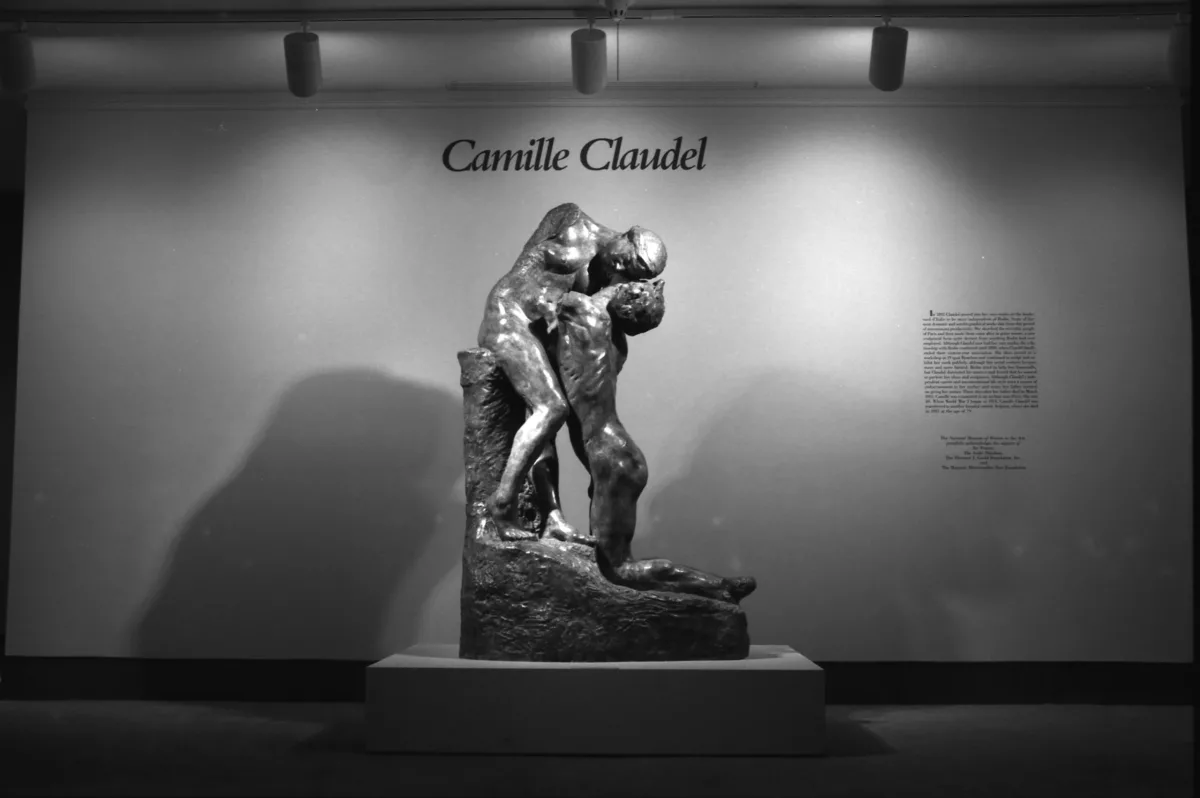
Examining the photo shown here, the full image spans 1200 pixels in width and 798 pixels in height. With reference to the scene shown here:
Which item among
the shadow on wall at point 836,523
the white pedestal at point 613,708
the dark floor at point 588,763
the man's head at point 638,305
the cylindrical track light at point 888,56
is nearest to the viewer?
the dark floor at point 588,763

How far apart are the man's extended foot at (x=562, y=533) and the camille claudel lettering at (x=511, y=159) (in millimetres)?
2344

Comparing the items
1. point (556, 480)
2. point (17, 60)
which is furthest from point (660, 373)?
point (17, 60)

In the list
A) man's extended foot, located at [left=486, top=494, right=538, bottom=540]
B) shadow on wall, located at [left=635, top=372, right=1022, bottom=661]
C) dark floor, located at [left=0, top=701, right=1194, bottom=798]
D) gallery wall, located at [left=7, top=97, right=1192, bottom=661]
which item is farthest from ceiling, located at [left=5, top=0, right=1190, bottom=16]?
dark floor, located at [left=0, top=701, right=1194, bottom=798]

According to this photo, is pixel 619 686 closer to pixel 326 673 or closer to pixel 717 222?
pixel 326 673

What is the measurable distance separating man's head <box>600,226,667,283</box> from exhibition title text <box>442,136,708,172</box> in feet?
4.73

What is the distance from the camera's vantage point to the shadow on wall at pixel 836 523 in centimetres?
657

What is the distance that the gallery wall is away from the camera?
6.59m

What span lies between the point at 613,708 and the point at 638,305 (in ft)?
5.46

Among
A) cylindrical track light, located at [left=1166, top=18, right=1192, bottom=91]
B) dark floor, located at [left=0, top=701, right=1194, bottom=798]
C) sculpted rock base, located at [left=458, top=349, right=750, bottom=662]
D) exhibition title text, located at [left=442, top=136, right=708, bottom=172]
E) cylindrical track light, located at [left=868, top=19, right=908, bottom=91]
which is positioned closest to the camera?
dark floor, located at [left=0, top=701, right=1194, bottom=798]

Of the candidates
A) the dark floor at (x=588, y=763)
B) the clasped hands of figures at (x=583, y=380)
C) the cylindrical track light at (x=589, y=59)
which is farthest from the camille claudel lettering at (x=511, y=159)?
the dark floor at (x=588, y=763)

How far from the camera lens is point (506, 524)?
5.11 metres

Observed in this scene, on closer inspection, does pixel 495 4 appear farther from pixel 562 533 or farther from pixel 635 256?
pixel 562 533

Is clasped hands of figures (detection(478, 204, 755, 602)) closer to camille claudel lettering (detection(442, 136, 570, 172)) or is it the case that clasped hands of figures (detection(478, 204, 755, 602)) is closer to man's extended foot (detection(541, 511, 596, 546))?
man's extended foot (detection(541, 511, 596, 546))

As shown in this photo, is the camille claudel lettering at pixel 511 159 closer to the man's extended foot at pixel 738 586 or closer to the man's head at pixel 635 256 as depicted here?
the man's head at pixel 635 256
